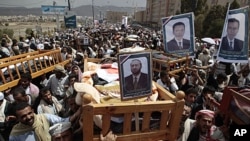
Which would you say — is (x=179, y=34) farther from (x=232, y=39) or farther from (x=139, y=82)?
(x=139, y=82)

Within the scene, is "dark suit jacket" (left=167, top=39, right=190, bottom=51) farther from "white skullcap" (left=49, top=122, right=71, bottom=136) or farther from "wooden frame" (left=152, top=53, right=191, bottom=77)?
"white skullcap" (left=49, top=122, right=71, bottom=136)

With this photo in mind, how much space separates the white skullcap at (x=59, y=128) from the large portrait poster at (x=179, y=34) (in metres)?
3.54

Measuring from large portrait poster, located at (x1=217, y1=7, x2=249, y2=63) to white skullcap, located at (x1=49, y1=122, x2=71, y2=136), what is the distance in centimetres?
346

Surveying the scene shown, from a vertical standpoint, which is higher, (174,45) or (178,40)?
(178,40)

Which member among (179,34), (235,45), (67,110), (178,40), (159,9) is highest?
(159,9)

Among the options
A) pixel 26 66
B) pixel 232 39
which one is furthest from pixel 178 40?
pixel 26 66

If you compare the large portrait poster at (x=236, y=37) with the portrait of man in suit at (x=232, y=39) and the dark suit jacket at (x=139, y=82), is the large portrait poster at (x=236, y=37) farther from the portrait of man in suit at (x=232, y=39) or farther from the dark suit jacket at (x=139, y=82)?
the dark suit jacket at (x=139, y=82)

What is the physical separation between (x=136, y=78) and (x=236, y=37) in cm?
298

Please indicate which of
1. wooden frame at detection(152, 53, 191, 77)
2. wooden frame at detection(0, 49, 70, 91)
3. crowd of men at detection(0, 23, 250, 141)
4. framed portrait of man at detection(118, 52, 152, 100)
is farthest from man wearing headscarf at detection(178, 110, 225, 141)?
wooden frame at detection(0, 49, 70, 91)

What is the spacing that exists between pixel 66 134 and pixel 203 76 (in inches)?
164

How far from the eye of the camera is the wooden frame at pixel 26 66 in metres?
5.25

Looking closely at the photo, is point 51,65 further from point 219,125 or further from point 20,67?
point 219,125

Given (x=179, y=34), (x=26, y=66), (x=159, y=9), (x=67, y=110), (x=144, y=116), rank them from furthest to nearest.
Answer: (x=159, y=9) < (x=26, y=66) < (x=179, y=34) < (x=67, y=110) < (x=144, y=116)

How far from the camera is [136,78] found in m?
2.76
